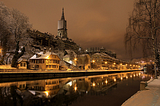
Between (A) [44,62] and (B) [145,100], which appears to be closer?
(B) [145,100]

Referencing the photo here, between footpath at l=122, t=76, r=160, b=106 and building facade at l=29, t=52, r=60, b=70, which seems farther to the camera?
building facade at l=29, t=52, r=60, b=70

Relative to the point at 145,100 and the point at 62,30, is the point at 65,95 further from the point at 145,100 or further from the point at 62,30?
the point at 62,30

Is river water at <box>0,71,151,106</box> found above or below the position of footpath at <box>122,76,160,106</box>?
below

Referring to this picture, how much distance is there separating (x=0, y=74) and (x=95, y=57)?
72405mm

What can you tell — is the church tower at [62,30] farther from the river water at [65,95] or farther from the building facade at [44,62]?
the river water at [65,95]

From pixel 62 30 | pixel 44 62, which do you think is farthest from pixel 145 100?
pixel 62 30

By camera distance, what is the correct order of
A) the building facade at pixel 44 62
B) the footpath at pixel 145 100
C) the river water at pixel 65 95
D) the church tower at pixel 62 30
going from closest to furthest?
1. the footpath at pixel 145 100
2. the river water at pixel 65 95
3. the building facade at pixel 44 62
4. the church tower at pixel 62 30

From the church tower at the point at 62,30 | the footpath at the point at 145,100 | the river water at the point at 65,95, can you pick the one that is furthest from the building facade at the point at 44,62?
the church tower at the point at 62,30

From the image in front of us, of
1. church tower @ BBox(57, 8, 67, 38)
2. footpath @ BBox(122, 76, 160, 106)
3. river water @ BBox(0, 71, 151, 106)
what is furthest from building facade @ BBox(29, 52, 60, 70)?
church tower @ BBox(57, 8, 67, 38)

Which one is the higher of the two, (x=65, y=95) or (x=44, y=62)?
(x=44, y=62)

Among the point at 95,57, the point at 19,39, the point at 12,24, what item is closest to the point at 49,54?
the point at 19,39

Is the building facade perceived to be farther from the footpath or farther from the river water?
the footpath

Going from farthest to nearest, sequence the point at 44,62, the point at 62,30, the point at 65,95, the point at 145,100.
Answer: the point at 62,30
the point at 44,62
the point at 65,95
the point at 145,100

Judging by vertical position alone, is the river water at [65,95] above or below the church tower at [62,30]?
below
